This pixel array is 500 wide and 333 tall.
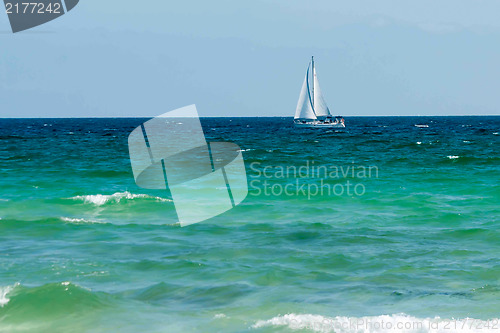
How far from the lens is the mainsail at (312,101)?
98.0 m

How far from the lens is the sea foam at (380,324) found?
8.57 metres

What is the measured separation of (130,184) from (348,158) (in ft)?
65.0

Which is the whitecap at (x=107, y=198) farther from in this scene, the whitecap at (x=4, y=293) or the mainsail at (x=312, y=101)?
the mainsail at (x=312, y=101)

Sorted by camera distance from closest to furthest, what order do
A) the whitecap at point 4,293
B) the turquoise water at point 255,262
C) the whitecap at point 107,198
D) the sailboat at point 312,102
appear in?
the turquoise water at point 255,262
the whitecap at point 4,293
the whitecap at point 107,198
the sailboat at point 312,102

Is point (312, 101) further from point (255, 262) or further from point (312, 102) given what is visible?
point (255, 262)

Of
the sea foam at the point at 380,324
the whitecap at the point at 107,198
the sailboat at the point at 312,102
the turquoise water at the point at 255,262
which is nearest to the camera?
the sea foam at the point at 380,324

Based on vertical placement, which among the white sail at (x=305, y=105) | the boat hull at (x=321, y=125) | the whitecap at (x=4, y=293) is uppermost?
the white sail at (x=305, y=105)

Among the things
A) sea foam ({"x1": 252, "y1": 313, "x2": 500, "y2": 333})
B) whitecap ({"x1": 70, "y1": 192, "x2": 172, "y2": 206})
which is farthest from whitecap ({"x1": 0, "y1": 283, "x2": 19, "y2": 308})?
whitecap ({"x1": 70, "y1": 192, "x2": 172, "y2": 206})

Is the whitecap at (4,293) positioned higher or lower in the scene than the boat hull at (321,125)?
higher

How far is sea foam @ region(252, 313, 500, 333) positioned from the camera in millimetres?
8570

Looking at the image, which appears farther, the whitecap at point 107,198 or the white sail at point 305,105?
the white sail at point 305,105

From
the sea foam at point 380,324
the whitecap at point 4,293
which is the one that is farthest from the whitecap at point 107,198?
the sea foam at point 380,324

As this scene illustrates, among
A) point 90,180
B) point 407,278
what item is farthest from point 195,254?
point 90,180

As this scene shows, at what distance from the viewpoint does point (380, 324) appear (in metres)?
8.77
